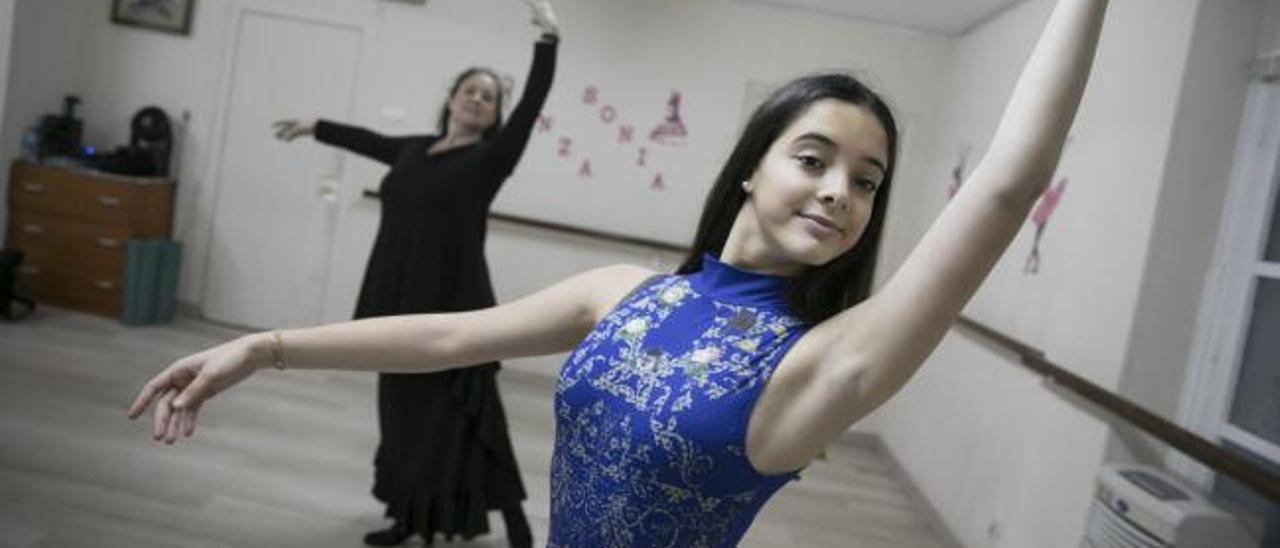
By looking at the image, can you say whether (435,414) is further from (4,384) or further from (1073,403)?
(4,384)

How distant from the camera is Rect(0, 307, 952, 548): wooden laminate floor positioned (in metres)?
2.49

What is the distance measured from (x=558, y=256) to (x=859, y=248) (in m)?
4.06

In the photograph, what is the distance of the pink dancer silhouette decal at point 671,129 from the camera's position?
473cm

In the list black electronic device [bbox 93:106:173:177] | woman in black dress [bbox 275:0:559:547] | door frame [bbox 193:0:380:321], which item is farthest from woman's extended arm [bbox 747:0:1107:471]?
black electronic device [bbox 93:106:173:177]

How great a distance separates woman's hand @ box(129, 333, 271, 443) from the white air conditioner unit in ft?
6.47

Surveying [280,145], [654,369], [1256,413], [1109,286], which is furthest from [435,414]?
[280,145]

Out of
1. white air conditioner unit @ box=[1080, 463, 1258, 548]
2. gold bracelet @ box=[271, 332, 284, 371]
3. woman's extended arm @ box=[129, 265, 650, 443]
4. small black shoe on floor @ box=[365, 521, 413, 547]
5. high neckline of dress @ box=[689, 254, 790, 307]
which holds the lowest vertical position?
small black shoe on floor @ box=[365, 521, 413, 547]

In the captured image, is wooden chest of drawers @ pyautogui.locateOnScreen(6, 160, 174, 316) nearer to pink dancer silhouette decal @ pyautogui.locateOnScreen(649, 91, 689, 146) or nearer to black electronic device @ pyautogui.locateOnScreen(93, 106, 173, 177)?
black electronic device @ pyautogui.locateOnScreen(93, 106, 173, 177)

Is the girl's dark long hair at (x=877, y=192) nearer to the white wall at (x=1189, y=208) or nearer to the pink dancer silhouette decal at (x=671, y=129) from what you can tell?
the white wall at (x=1189, y=208)

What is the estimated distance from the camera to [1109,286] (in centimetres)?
241

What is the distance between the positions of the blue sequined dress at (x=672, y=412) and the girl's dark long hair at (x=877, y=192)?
0.03m

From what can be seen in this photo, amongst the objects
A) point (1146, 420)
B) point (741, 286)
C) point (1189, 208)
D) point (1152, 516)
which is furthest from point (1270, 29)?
point (741, 286)

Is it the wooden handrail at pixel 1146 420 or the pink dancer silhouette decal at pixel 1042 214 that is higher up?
the pink dancer silhouette decal at pixel 1042 214

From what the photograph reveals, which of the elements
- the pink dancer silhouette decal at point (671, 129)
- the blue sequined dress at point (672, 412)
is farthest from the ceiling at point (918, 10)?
the blue sequined dress at point (672, 412)
